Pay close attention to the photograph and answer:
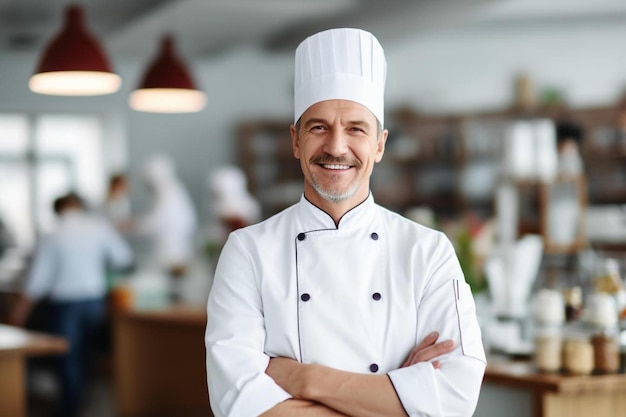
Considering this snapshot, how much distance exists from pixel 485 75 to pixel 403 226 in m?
10.0

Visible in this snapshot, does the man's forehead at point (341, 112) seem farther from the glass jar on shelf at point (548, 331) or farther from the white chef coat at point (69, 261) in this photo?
the white chef coat at point (69, 261)

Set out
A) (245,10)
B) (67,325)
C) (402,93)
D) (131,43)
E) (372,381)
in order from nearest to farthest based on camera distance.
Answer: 1. (372,381)
2. (67,325)
3. (245,10)
4. (131,43)
5. (402,93)

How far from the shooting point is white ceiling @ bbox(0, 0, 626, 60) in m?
8.72

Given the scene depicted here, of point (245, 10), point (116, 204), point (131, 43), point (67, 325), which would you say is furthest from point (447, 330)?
point (131, 43)

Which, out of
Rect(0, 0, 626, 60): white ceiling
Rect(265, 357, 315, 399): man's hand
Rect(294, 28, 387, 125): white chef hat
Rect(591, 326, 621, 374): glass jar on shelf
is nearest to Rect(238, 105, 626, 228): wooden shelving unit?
Rect(0, 0, 626, 60): white ceiling

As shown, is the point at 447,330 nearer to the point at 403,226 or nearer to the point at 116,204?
the point at 403,226

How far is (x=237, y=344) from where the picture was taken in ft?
6.84

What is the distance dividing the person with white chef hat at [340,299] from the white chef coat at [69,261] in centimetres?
477

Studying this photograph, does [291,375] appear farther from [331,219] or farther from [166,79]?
[166,79]

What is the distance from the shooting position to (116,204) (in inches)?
375

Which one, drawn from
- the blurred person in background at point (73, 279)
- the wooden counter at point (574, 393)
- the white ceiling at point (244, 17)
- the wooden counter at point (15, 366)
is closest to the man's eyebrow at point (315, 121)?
the wooden counter at point (574, 393)

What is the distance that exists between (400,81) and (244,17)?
3.39 meters

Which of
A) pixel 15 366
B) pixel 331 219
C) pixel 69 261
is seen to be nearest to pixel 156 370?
pixel 69 261

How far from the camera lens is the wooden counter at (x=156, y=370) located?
692cm
